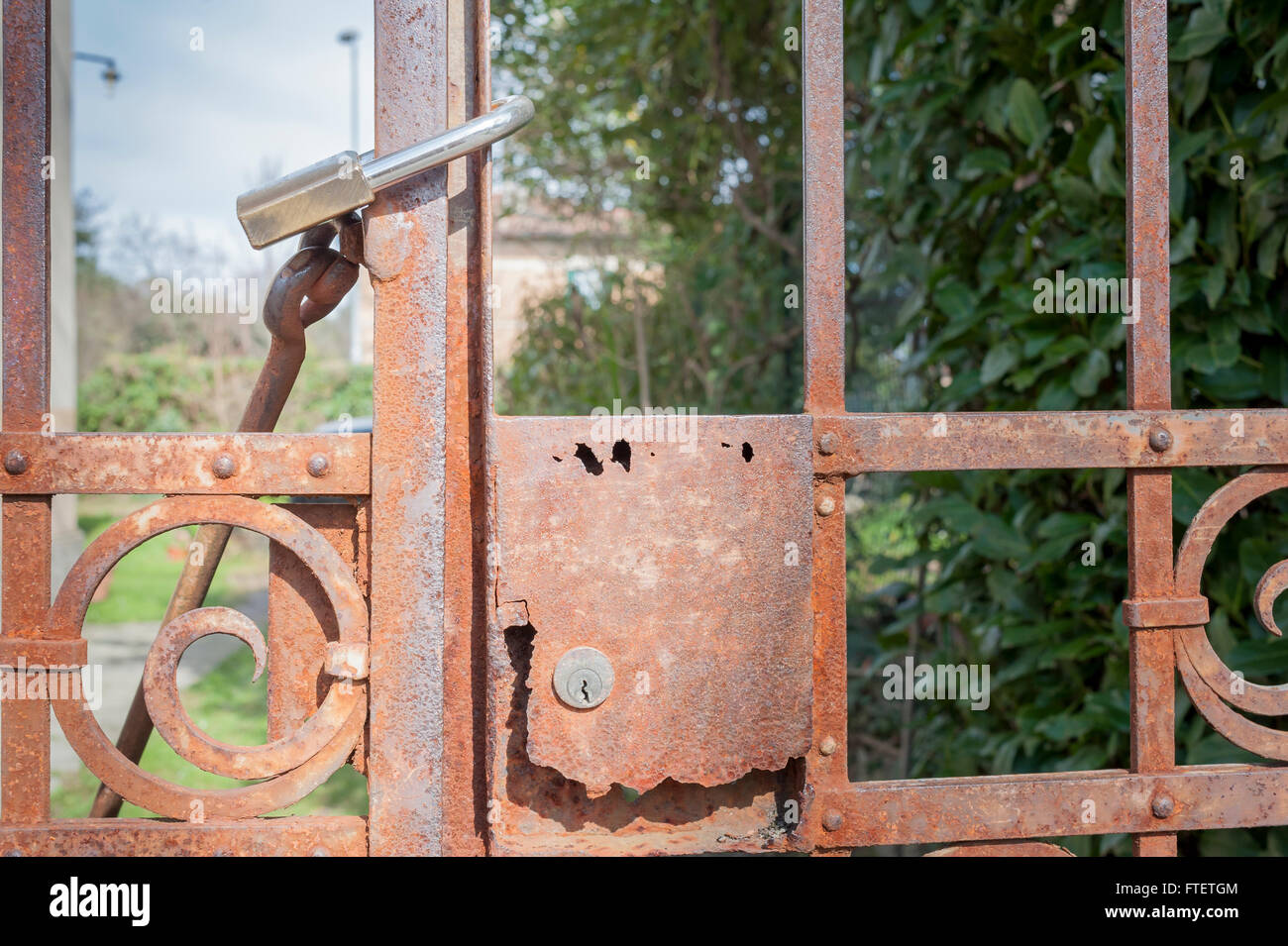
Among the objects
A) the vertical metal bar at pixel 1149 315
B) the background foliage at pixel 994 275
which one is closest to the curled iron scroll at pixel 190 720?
the vertical metal bar at pixel 1149 315

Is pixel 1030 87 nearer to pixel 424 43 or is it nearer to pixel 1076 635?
pixel 1076 635

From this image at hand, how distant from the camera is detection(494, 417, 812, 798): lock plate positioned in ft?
3.06

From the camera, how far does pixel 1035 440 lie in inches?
40.3

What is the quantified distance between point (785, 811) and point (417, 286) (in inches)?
26.9

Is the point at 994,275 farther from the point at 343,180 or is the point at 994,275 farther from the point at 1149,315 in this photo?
the point at 343,180

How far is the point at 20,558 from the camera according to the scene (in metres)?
0.93

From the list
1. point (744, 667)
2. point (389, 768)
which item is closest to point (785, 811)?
point (744, 667)

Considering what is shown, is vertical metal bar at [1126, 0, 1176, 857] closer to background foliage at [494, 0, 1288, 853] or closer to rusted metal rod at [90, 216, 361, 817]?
background foliage at [494, 0, 1288, 853]

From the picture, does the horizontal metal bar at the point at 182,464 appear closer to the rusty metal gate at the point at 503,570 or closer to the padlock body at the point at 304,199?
the rusty metal gate at the point at 503,570

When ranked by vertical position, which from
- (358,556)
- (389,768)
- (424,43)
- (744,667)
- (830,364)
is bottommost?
(389,768)

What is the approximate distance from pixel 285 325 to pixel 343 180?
18 cm

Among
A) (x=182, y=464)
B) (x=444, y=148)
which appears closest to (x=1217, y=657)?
(x=444, y=148)

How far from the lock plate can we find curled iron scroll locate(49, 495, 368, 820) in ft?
0.59

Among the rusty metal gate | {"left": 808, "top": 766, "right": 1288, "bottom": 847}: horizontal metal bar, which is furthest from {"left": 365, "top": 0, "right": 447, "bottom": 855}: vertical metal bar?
{"left": 808, "top": 766, "right": 1288, "bottom": 847}: horizontal metal bar
